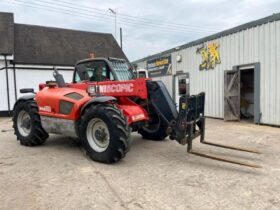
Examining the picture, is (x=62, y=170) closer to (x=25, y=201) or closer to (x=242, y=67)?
(x=25, y=201)

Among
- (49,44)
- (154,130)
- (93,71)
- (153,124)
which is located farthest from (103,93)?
(49,44)

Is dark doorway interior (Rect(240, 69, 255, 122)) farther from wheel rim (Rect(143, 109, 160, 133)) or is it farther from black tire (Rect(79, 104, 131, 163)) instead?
black tire (Rect(79, 104, 131, 163))

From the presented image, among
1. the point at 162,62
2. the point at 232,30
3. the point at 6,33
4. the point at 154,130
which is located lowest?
the point at 154,130

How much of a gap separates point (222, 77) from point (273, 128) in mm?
3541

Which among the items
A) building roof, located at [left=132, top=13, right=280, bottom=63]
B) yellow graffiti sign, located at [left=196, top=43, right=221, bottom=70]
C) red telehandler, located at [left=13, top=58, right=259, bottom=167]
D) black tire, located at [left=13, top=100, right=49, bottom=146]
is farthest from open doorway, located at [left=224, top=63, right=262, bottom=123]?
black tire, located at [left=13, top=100, right=49, bottom=146]

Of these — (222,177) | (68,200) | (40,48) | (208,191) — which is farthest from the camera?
(40,48)

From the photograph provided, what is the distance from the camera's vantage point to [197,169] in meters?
5.22

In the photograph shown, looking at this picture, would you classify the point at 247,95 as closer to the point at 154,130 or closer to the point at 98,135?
the point at 154,130

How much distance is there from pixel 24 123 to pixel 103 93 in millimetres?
2560

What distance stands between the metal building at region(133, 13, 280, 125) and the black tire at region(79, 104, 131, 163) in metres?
2.67

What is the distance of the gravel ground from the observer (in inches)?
151

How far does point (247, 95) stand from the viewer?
→ 13.4 m

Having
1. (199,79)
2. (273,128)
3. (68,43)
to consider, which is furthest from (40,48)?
(273,128)

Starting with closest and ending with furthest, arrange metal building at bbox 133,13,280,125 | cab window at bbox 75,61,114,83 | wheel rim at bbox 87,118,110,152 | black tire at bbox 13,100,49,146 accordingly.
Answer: wheel rim at bbox 87,118,110,152
cab window at bbox 75,61,114,83
black tire at bbox 13,100,49,146
metal building at bbox 133,13,280,125
